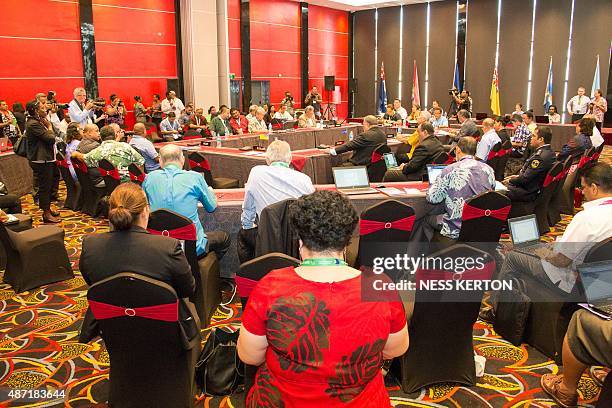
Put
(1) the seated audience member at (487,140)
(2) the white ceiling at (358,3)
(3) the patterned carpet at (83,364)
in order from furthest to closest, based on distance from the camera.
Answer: (2) the white ceiling at (358,3) < (1) the seated audience member at (487,140) < (3) the patterned carpet at (83,364)

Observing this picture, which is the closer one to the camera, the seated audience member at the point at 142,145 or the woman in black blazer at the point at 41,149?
the woman in black blazer at the point at 41,149

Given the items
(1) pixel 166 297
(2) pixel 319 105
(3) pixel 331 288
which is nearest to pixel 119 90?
(2) pixel 319 105

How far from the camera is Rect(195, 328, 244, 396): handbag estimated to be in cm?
285

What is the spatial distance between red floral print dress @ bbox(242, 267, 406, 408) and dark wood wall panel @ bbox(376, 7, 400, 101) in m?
18.4

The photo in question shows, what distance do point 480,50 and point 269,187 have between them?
15138 millimetres

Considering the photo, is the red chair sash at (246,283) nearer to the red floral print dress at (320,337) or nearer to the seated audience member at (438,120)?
the red floral print dress at (320,337)

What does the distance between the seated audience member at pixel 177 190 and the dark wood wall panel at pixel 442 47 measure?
51.3 feet

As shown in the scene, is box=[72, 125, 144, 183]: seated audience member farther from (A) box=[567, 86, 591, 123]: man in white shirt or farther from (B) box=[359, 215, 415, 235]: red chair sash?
(A) box=[567, 86, 591, 123]: man in white shirt

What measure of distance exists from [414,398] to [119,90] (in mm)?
11568

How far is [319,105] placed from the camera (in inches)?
679

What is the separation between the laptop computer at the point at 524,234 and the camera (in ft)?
11.6

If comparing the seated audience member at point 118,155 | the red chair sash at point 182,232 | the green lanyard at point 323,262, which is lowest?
the red chair sash at point 182,232

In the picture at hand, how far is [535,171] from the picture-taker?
542 centimetres

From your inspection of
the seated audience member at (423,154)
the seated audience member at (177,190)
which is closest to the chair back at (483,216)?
the seated audience member at (177,190)
